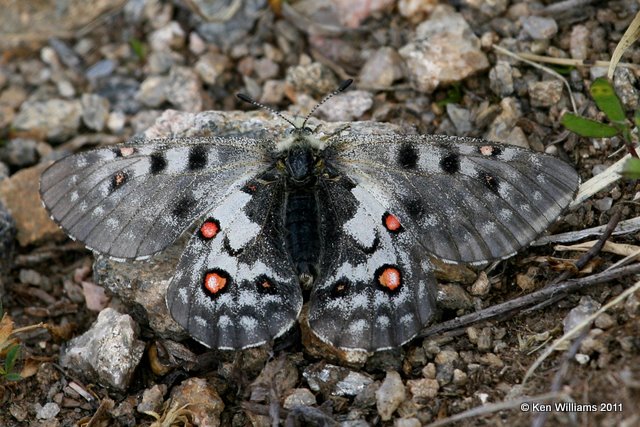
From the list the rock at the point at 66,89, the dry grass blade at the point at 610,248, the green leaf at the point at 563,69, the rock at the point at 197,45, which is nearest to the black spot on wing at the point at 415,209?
the dry grass blade at the point at 610,248

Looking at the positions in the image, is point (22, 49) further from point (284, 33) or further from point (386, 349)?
point (386, 349)

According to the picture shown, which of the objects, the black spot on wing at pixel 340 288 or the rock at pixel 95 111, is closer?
the black spot on wing at pixel 340 288

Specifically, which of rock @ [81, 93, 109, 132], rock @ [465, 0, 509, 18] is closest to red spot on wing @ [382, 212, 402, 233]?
rock @ [465, 0, 509, 18]

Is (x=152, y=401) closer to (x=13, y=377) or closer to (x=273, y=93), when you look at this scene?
(x=13, y=377)

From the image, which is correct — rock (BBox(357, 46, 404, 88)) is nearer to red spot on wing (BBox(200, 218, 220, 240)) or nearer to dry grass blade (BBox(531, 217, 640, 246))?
dry grass blade (BBox(531, 217, 640, 246))

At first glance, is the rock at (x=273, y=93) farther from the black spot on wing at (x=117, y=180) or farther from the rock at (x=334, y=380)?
the rock at (x=334, y=380)
